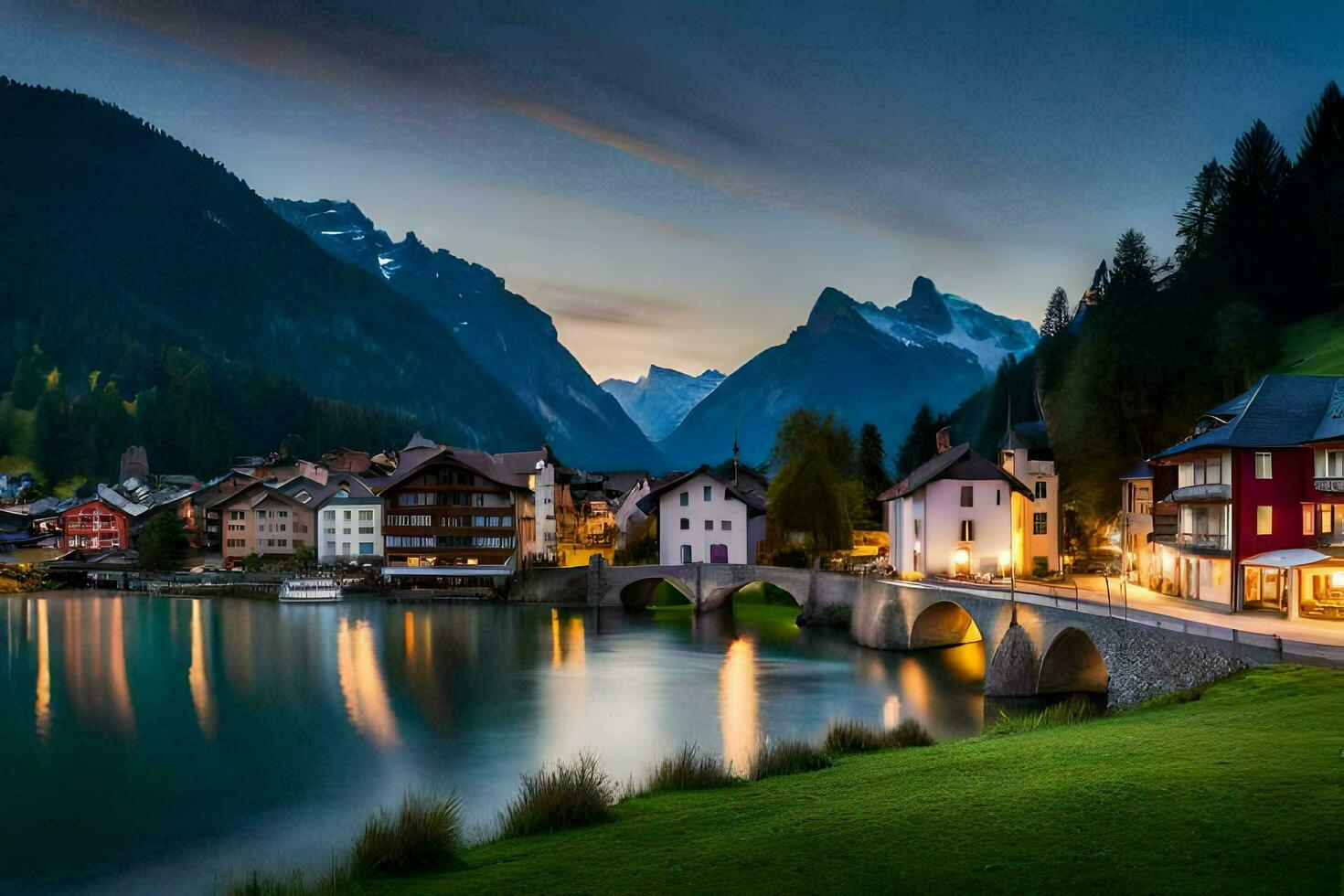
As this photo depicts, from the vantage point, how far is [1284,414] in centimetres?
3703

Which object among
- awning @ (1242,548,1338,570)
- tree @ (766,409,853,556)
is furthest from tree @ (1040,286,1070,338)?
awning @ (1242,548,1338,570)

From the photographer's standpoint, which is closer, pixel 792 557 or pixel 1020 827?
pixel 1020 827

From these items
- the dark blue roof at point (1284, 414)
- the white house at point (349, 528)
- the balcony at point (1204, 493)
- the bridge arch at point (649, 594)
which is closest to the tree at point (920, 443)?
the bridge arch at point (649, 594)

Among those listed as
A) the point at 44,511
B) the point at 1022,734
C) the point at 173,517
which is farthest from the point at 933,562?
the point at 44,511

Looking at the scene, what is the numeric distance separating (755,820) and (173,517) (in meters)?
100

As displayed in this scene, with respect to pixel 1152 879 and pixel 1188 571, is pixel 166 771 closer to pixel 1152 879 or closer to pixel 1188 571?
pixel 1152 879

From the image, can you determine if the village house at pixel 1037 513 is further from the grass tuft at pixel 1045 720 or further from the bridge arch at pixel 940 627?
the grass tuft at pixel 1045 720

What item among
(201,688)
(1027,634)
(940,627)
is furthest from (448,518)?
(1027,634)

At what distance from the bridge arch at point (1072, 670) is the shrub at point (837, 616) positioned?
854 inches

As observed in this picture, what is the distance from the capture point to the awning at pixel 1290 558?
3231 centimetres

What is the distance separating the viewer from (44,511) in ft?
392

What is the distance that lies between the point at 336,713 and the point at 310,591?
138 feet

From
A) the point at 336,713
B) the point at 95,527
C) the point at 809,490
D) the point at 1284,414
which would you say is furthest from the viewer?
the point at 95,527

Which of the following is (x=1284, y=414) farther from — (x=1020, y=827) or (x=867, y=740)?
(x=1020, y=827)
